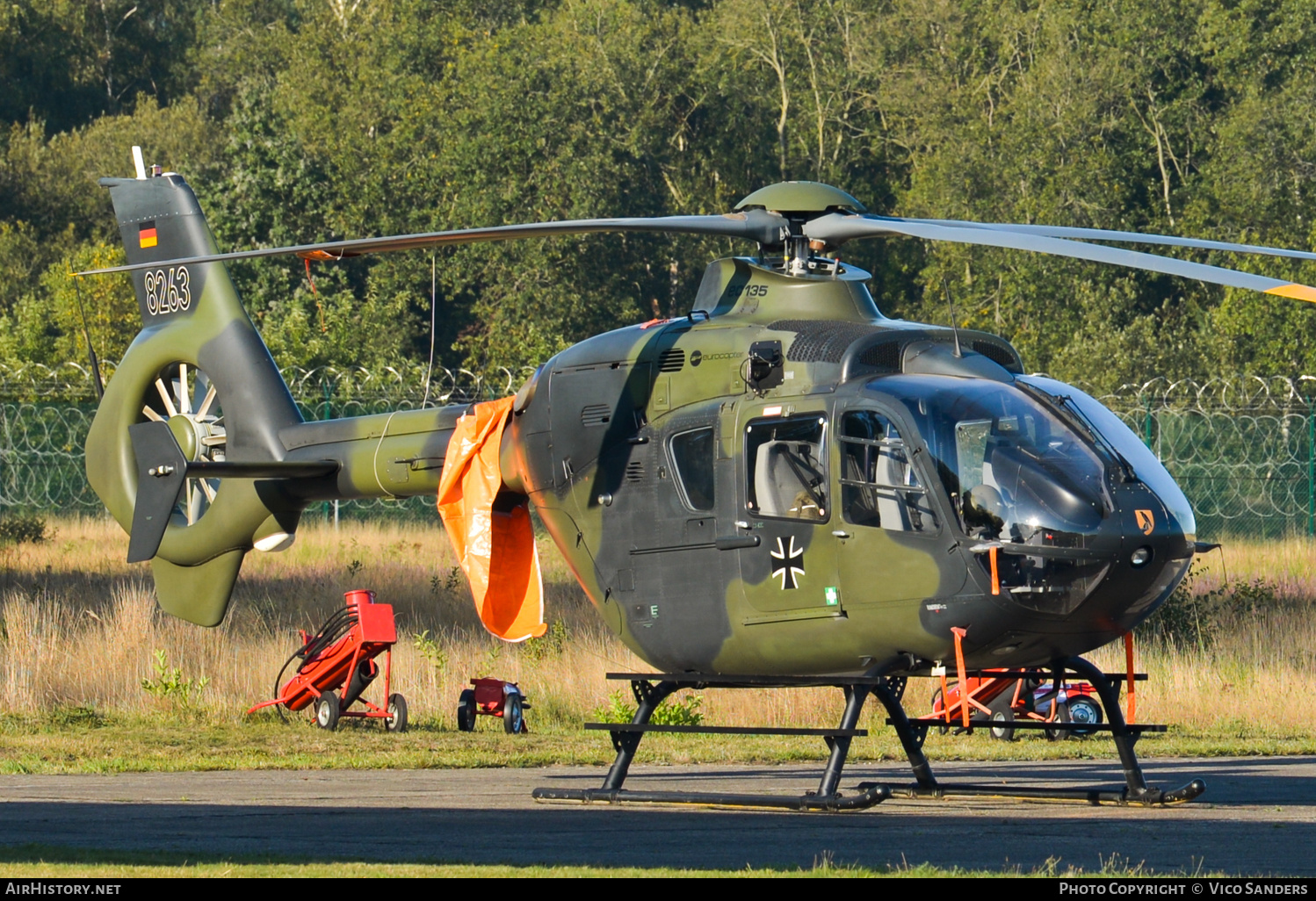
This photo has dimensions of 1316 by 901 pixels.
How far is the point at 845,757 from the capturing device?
423 inches

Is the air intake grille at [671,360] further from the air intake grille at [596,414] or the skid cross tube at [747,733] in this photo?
the skid cross tube at [747,733]

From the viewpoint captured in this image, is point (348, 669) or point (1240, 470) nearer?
point (348, 669)

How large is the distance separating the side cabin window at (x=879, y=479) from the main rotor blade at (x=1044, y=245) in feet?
3.63

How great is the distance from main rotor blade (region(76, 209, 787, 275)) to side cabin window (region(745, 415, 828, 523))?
1191mm

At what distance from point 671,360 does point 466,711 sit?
17.3 feet

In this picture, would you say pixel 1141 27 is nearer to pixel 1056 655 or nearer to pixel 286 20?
pixel 286 20

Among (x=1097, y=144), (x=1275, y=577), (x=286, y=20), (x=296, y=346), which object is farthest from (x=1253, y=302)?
(x=286, y=20)

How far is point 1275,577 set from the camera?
27734 mm

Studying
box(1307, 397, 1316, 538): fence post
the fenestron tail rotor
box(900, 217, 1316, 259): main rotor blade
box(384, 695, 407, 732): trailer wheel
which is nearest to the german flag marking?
box(900, 217, 1316, 259): main rotor blade

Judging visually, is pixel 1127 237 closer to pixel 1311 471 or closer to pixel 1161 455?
pixel 1311 471

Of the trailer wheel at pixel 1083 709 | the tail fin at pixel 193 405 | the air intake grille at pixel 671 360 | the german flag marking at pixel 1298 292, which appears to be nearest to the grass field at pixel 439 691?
the trailer wheel at pixel 1083 709

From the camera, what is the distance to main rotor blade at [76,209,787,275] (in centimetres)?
1040

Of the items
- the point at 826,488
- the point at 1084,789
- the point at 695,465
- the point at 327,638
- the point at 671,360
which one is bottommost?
the point at 1084,789

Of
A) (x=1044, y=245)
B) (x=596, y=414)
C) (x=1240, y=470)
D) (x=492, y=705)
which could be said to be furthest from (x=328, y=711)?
(x=1240, y=470)
